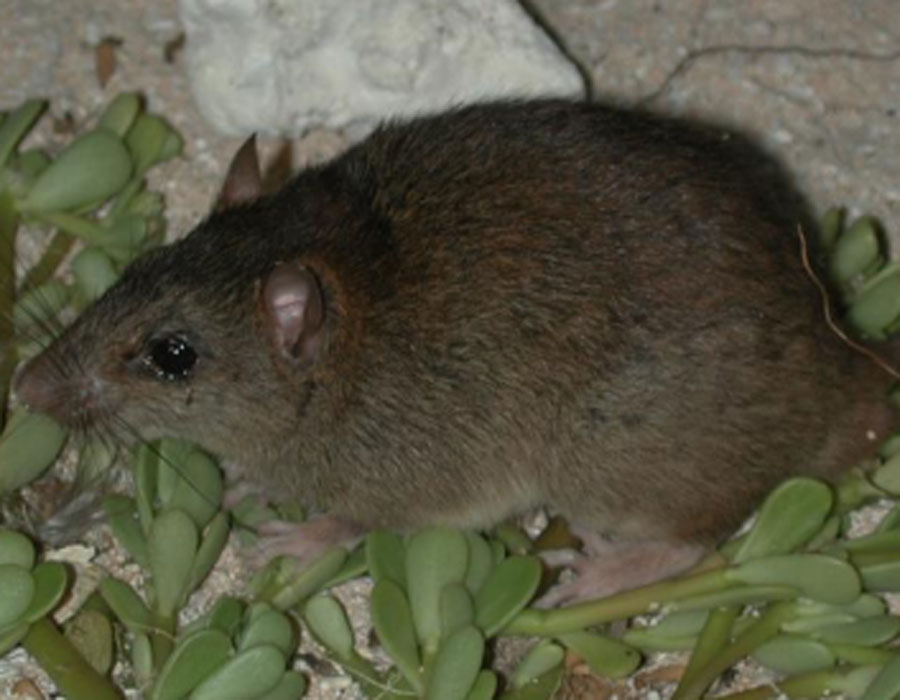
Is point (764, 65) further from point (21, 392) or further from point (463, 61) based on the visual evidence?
point (21, 392)

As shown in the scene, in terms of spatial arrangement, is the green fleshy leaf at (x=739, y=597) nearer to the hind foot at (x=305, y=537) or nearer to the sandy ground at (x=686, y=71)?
the hind foot at (x=305, y=537)

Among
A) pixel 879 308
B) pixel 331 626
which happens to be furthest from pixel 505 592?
pixel 879 308

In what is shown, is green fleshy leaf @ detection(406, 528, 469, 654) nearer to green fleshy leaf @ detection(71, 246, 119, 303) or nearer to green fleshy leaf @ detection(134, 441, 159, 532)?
green fleshy leaf @ detection(134, 441, 159, 532)

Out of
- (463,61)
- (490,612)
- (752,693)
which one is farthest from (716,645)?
(463,61)

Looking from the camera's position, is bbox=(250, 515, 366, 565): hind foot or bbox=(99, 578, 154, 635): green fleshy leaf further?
bbox=(250, 515, 366, 565): hind foot

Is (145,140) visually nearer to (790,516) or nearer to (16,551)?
(16,551)

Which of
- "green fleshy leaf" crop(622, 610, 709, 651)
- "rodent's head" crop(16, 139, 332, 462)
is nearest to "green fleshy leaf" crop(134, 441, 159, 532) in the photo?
"rodent's head" crop(16, 139, 332, 462)

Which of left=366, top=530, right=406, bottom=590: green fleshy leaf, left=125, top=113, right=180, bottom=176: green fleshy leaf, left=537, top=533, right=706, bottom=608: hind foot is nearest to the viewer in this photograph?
left=366, top=530, right=406, bottom=590: green fleshy leaf
